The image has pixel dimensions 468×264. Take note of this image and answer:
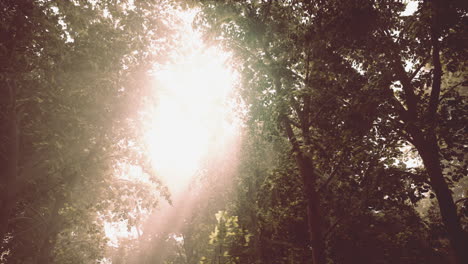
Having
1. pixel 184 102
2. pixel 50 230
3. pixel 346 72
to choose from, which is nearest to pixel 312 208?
pixel 346 72

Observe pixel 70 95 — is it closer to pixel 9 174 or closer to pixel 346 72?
pixel 9 174

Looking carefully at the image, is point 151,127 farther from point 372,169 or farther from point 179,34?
point 372,169

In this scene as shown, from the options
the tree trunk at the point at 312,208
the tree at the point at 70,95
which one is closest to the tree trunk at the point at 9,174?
the tree at the point at 70,95

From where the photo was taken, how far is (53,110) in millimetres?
10422

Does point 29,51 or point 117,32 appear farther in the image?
point 117,32

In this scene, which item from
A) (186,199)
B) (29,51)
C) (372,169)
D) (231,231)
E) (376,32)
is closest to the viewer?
(231,231)

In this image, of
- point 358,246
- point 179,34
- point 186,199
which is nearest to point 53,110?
point 179,34

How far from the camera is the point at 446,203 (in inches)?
262

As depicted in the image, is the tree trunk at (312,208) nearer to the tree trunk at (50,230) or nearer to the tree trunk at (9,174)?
the tree trunk at (9,174)

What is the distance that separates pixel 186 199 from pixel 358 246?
21622 mm

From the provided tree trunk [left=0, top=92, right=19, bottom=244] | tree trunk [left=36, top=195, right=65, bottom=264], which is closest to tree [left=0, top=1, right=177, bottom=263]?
tree trunk [left=0, top=92, right=19, bottom=244]

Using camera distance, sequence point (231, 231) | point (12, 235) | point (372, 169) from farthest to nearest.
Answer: point (12, 235) < point (372, 169) < point (231, 231)

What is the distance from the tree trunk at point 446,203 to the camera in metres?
6.36

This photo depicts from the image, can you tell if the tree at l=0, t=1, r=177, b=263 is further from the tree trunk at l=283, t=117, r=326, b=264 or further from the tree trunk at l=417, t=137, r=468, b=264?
the tree trunk at l=417, t=137, r=468, b=264
